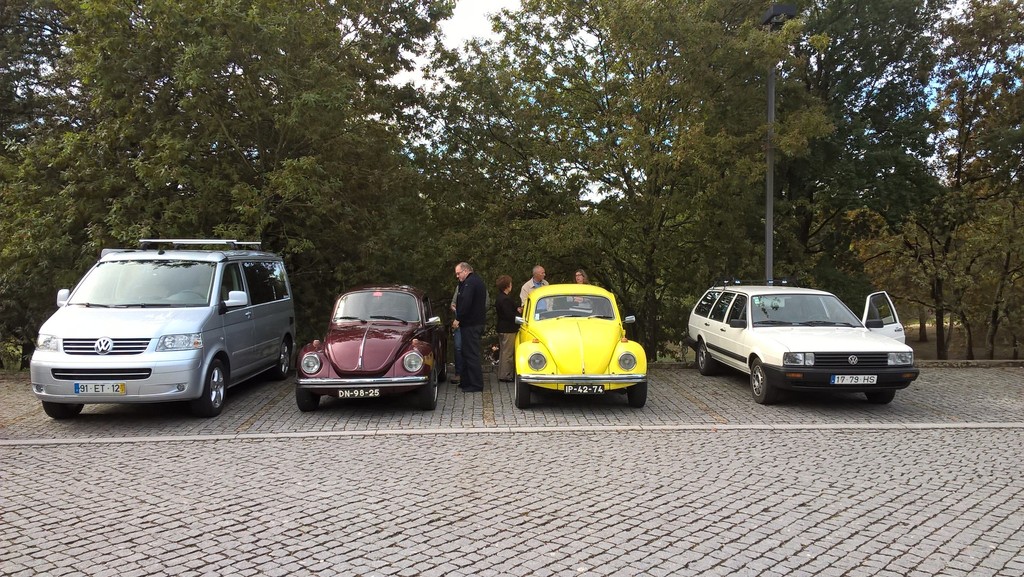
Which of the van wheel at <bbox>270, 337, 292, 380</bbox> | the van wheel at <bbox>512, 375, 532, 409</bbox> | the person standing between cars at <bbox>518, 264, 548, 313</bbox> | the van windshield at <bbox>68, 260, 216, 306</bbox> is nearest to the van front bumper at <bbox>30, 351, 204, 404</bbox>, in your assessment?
the van windshield at <bbox>68, 260, 216, 306</bbox>

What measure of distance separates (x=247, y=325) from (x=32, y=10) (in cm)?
1460

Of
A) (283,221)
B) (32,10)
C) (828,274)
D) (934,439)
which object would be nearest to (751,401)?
(934,439)

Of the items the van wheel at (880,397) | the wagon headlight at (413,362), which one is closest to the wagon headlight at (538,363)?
the wagon headlight at (413,362)

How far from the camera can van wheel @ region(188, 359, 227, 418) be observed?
324 inches

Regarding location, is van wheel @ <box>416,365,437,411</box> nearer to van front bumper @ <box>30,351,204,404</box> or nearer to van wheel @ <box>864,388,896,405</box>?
van front bumper @ <box>30,351,204,404</box>

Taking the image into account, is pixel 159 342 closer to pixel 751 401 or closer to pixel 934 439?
pixel 751 401

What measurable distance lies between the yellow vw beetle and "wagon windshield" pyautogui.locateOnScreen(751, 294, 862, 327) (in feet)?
6.99

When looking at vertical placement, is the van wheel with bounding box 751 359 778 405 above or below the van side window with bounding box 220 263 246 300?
below

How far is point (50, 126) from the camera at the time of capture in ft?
56.8

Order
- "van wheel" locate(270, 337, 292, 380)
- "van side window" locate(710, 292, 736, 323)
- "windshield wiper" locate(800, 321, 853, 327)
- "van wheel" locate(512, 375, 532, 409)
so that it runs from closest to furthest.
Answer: "van wheel" locate(512, 375, 532, 409), "windshield wiper" locate(800, 321, 853, 327), "van side window" locate(710, 292, 736, 323), "van wheel" locate(270, 337, 292, 380)

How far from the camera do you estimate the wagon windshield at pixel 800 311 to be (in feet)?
32.7

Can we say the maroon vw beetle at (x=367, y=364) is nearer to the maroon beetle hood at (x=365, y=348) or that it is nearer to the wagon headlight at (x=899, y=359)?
the maroon beetle hood at (x=365, y=348)

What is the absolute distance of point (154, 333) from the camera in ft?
25.5

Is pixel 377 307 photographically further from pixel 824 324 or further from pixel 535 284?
pixel 824 324
